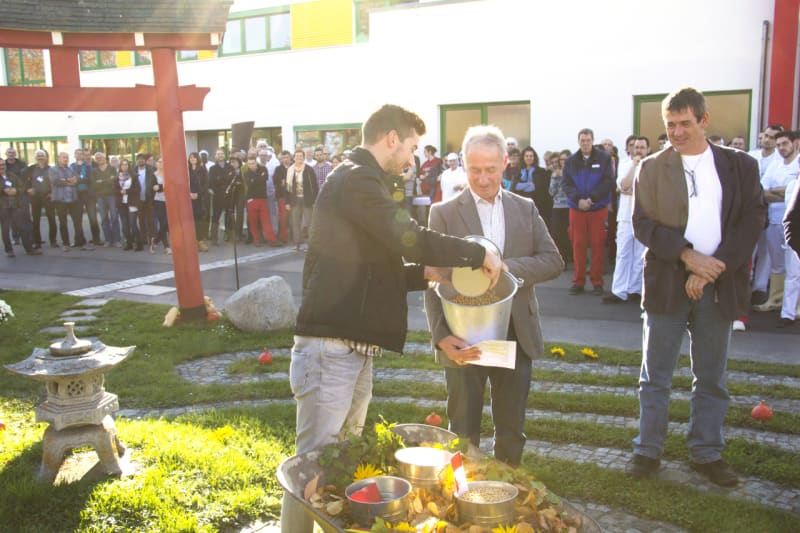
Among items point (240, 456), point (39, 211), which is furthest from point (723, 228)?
point (39, 211)

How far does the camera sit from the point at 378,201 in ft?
9.71

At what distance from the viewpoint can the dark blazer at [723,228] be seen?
4.15 m

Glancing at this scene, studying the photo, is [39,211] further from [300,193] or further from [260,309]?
[260,309]

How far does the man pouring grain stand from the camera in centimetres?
299

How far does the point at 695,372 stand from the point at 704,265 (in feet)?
2.32

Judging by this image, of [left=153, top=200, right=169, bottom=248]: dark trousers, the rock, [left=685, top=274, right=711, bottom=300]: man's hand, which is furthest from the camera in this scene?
[left=153, top=200, right=169, bottom=248]: dark trousers

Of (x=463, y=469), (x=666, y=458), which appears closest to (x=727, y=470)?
(x=666, y=458)

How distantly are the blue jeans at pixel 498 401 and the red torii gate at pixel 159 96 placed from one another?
19.3 feet

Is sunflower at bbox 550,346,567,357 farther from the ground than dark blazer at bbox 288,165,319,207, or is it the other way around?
dark blazer at bbox 288,165,319,207

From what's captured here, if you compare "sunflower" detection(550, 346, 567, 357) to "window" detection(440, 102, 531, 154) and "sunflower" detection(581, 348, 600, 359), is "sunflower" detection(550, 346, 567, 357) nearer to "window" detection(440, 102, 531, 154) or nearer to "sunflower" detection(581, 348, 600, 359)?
"sunflower" detection(581, 348, 600, 359)

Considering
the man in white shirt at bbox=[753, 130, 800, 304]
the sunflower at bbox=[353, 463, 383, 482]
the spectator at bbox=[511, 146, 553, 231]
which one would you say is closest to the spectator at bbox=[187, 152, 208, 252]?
the spectator at bbox=[511, 146, 553, 231]

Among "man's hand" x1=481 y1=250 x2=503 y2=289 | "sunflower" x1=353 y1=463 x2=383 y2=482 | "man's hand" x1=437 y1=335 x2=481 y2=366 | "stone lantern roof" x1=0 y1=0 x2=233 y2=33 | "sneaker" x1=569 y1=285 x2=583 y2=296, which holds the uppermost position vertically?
"stone lantern roof" x1=0 y1=0 x2=233 y2=33

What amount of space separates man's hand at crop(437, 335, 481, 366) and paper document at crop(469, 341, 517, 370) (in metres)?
0.05

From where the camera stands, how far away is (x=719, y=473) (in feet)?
14.0
